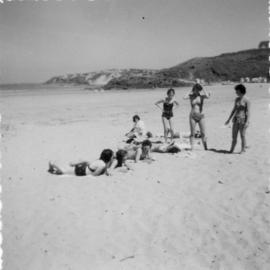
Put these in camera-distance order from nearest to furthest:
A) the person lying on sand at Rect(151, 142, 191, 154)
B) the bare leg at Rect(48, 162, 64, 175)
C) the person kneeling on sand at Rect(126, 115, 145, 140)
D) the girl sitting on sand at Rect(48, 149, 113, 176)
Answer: the girl sitting on sand at Rect(48, 149, 113, 176) → the bare leg at Rect(48, 162, 64, 175) → the person lying on sand at Rect(151, 142, 191, 154) → the person kneeling on sand at Rect(126, 115, 145, 140)

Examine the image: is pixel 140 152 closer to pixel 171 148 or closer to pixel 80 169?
pixel 171 148

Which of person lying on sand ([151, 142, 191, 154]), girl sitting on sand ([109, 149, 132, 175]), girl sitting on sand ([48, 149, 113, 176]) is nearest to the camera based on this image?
girl sitting on sand ([48, 149, 113, 176])

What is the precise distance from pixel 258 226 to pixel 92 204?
9.27 ft

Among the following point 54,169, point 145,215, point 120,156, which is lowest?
point 145,215

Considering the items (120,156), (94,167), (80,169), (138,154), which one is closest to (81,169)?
(80,169)

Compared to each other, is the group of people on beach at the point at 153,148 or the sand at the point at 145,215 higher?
the group of people on beach at the point at 153,148

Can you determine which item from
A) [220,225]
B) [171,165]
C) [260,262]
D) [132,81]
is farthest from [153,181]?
[132,81]

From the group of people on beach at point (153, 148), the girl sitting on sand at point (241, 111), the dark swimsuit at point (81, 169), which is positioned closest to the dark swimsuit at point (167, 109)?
the group of people on beach at point (153, 148)

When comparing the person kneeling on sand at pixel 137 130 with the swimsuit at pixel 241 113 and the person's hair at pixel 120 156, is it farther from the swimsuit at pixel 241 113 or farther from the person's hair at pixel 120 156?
the swimsuit at pixel 241 113

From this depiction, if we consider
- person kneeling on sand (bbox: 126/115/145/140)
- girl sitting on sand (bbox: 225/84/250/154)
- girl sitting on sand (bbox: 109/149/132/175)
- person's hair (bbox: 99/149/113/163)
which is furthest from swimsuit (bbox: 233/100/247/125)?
person's hair (bbox: 99/149/113/163)

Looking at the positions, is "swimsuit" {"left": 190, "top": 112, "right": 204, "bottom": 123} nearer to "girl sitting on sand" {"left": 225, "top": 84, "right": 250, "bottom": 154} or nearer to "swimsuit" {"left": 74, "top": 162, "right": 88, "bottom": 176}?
"girl sitting on sand" {"left": 225, "top": 84, "right": 250, "bottom": 154}

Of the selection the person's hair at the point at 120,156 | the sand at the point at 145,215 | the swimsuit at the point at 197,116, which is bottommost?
the sand at the point at 145,215

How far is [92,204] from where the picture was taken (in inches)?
218

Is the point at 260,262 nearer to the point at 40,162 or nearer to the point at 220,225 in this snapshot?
the point at 220,225
